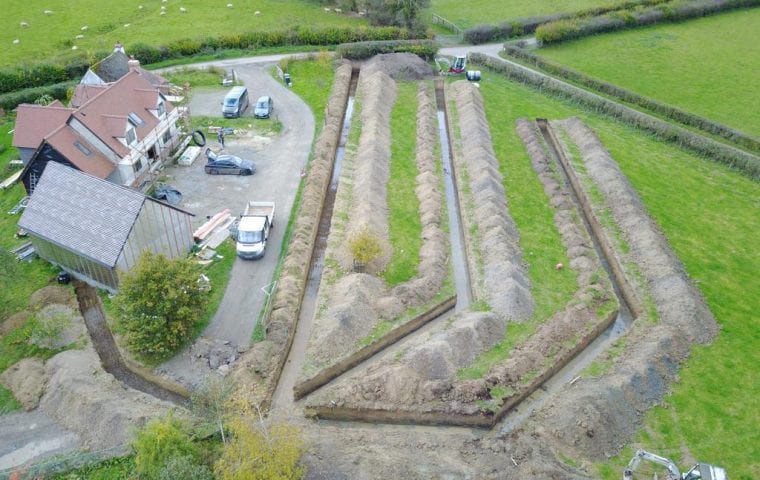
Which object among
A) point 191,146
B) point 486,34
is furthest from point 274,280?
point 486,34

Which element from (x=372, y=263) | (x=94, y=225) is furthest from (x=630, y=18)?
(x=94, y=225)

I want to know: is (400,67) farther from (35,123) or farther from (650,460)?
(650,460)

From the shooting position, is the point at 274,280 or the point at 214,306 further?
the point at 274,280

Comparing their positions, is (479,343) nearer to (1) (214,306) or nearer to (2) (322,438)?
(2) (322,438)

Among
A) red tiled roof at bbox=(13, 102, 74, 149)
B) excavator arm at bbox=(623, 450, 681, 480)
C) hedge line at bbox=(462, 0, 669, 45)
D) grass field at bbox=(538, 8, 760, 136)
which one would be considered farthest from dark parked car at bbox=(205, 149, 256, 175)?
grass field at bbox=(538, 8, 760, 136)

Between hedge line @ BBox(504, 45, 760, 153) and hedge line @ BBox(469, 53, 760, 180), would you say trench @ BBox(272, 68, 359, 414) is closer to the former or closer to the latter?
hedge line @ BBox(469, 53, 760, 180)

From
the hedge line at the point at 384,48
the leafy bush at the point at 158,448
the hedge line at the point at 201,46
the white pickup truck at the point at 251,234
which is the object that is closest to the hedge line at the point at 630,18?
the hedge line at the point at 384,48
